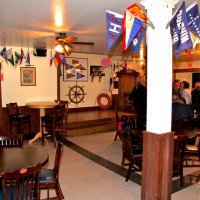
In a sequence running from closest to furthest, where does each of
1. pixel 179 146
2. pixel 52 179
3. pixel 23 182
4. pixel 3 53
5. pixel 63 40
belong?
pixel 23 182 < pixel 52 179 < pixel 179 146 < pixel 63 40 < pixel 3 53

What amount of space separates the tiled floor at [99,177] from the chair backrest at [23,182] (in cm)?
105

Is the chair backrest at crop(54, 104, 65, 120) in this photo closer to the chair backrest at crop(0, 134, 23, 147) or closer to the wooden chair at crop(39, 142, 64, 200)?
the chair backrest at crop(0, 134, 23, 147)

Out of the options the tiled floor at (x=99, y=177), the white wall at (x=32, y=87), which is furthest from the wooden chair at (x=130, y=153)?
the white wall at (x=32, y=87)

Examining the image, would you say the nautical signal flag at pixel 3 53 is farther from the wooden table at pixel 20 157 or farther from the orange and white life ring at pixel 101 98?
the orange and white life ring at pixel 101 98

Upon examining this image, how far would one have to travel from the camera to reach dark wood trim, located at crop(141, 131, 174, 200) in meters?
2.80

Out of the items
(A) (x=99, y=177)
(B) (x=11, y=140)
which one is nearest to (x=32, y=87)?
(B) (x=11, y=140)

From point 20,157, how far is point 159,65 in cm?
195

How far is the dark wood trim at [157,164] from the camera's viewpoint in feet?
9.18

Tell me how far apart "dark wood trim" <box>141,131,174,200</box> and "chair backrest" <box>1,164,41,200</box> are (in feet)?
4.60

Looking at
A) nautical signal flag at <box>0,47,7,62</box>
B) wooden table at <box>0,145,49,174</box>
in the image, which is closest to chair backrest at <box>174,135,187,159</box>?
wooden table at <box>0,145,49,174</box>

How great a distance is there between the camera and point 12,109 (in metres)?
6.21

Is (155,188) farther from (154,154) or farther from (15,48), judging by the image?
(15,48)

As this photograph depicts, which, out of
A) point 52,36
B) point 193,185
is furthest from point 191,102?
point 52,36

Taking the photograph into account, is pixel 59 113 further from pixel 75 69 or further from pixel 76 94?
pixel 75 69
